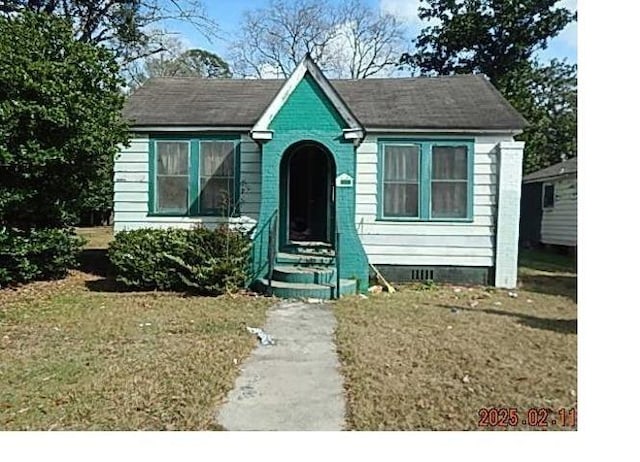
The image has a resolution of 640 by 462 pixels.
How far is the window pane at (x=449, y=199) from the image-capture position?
7234 mm

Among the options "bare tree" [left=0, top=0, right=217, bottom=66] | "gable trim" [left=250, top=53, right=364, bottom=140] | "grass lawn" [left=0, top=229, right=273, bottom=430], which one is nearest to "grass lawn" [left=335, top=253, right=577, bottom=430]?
"grass lawn" [left=0, top=229, right=273, bottom=430]

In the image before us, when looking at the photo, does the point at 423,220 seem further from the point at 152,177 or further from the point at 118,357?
the point at 118,357

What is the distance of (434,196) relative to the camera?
725cm

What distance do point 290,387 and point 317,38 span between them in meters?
3.22

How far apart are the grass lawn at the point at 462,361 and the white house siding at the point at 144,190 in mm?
2881

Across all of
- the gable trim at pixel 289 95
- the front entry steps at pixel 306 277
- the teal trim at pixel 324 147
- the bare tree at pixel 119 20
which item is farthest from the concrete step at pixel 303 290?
the bare tree at pixel 119 20

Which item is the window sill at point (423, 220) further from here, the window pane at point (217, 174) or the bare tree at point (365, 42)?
the window pane at point (217, 174)

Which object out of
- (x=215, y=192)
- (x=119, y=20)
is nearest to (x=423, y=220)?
(x=215, y=192)

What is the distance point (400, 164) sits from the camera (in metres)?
7.27

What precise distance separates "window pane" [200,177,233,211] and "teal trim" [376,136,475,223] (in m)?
2.05

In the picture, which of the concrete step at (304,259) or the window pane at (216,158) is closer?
the concrete step at (304,259)

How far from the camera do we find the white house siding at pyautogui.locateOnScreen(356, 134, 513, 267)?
7.24m
